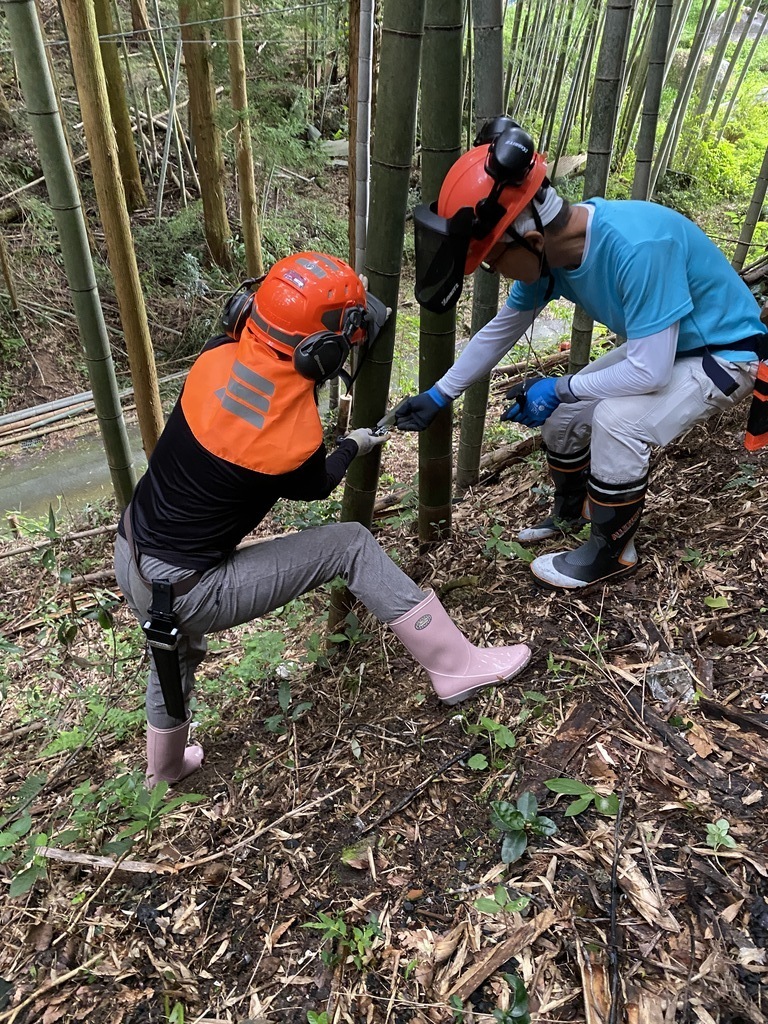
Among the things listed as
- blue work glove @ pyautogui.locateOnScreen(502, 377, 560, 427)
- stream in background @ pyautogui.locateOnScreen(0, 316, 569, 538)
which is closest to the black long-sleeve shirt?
blue work glove @ pyautogui.locateOnScreen(502, 377, 560, 427)

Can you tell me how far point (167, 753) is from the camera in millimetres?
2395

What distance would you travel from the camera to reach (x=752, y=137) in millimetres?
12211

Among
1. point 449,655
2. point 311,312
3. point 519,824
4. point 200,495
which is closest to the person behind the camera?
point 519,824

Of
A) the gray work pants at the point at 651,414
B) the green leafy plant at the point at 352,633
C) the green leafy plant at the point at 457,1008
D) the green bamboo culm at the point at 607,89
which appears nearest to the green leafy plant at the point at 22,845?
the green leafy plant at the point at 457,1008

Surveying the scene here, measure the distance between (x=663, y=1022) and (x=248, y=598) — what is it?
1.49m

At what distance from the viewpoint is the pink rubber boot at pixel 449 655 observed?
223 centimetres

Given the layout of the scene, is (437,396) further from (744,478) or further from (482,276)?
(744,478)

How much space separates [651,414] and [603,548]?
551 mm

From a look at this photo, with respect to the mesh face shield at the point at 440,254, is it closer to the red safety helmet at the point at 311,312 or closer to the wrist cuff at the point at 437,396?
the red safety helmet at the point at 311,312

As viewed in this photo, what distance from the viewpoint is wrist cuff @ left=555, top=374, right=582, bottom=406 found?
2484 mm

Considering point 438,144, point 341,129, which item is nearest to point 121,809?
point 438,144

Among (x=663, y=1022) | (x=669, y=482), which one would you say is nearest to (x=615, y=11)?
(x=669, y=482)

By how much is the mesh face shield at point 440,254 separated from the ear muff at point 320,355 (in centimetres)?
38

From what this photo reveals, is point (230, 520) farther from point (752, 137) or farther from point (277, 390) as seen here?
point (752, 137)
